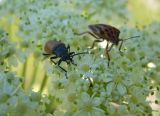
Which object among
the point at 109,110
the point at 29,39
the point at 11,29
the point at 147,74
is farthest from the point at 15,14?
the point at 109,110

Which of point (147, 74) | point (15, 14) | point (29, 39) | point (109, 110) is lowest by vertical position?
point (109, 110)

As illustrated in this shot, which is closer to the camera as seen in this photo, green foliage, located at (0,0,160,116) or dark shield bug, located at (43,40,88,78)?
green foliage, located at (0,0,160,116)

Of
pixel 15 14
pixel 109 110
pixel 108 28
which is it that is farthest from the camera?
pixel 15 14

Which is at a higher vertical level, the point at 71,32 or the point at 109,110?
the point at 71,32

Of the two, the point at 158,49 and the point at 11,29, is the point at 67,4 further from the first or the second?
the point at 158,49

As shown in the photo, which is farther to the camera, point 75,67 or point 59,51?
point 59,51

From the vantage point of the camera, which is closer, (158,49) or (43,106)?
(43,106)

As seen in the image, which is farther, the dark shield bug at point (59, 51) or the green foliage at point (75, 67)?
the dark shield bug at point (59, 51)

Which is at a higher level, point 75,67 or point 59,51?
point 59,51
